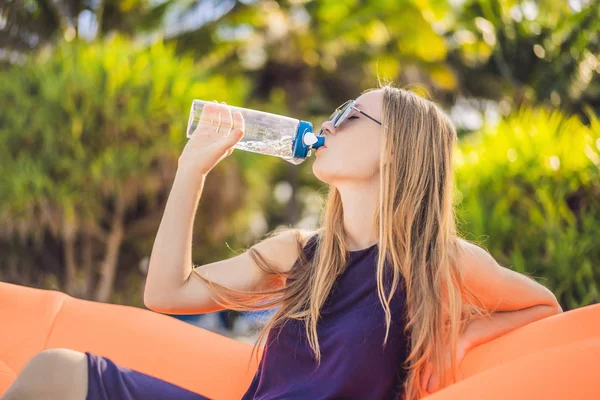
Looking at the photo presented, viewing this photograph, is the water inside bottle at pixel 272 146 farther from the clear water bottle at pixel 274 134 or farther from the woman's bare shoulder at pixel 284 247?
the woman's bare shoulder at pixel 284 247

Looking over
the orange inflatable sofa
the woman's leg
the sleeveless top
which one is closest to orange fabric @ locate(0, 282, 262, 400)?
the orange inflatable sofa

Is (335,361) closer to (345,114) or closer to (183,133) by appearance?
(345,114)

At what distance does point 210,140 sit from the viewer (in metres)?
2.39

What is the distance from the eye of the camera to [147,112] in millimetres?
8172

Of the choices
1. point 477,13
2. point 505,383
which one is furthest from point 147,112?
point 505,383

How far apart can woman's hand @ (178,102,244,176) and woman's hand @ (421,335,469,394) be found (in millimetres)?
912

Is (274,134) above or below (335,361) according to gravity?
above

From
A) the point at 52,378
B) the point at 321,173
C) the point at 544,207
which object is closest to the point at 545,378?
the point at 321,173

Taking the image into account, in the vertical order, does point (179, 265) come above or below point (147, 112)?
above

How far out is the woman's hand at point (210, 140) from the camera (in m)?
2.34

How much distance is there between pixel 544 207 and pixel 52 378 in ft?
10.9

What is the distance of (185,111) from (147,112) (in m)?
0.44

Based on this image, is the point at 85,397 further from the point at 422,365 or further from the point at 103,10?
the point at 103,10

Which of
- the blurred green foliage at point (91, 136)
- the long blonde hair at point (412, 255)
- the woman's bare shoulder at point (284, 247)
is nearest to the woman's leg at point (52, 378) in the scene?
the long blonde hair at point (412, 255)
